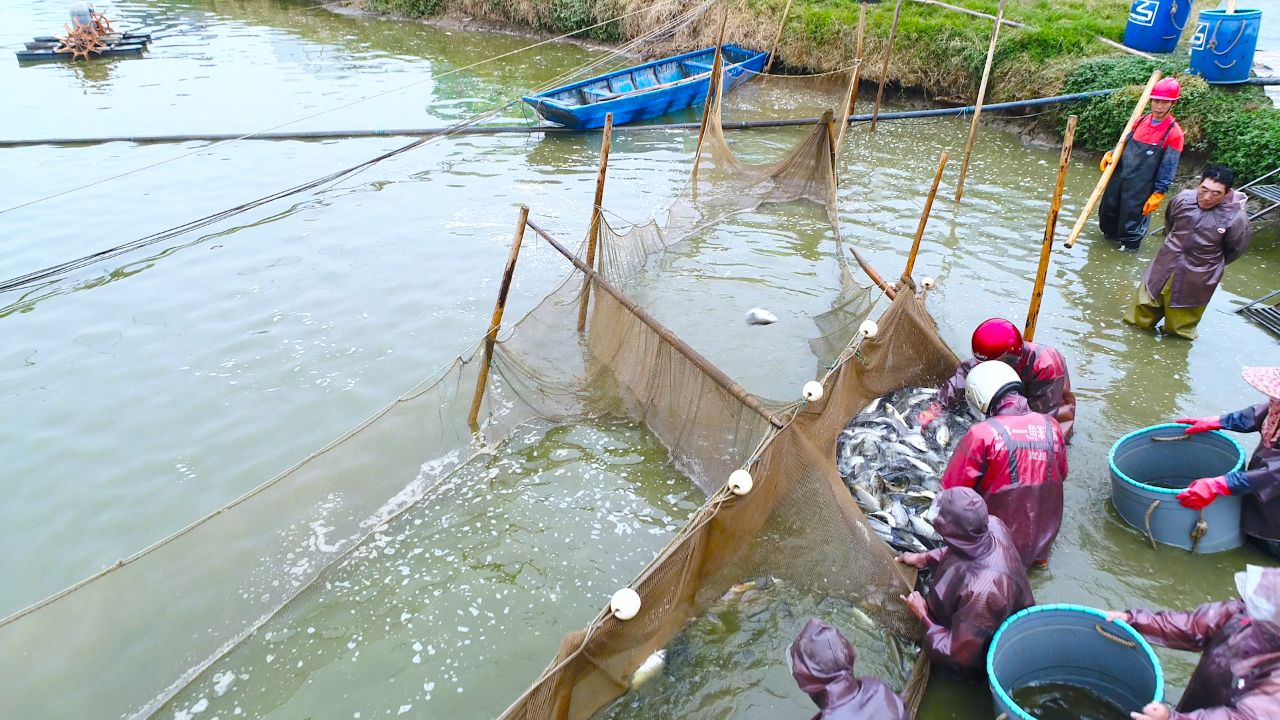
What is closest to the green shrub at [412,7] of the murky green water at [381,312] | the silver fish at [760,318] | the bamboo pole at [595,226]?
the murky green water at [381,312]

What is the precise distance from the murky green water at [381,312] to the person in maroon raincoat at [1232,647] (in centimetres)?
98

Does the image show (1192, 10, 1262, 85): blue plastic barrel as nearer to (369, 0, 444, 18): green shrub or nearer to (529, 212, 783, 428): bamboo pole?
(529, 212, 783, 428): bamboo pole

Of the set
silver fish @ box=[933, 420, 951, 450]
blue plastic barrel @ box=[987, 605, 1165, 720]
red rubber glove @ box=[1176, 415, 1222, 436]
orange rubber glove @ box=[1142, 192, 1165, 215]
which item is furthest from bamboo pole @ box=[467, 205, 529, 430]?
orange rubber glove @ box=[1142, 192, 1165, 215]

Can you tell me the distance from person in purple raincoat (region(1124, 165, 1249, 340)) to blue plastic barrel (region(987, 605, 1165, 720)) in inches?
183

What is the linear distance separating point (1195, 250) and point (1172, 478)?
8.58ft

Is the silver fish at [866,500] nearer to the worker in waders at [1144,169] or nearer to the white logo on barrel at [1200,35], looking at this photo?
the worker in waders at [1144,169]

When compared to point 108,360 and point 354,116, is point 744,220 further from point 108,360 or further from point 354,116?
point 354,116

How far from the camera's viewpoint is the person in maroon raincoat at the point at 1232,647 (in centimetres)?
264

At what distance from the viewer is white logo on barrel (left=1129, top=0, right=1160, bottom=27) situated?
12.0 meters

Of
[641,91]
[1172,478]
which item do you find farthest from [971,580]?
[641,91]

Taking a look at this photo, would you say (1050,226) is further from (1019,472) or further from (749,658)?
(749,658)

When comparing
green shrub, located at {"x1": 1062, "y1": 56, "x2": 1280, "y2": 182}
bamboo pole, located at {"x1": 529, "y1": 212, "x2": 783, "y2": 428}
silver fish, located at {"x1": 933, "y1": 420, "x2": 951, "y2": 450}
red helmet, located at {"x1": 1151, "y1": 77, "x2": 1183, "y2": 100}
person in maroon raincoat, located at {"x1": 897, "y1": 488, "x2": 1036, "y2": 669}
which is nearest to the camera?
person in maroon raincoat, located at {"x1": 897, "y1": 488, "x2": 1036, "y2": 669}

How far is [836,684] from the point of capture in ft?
9.59

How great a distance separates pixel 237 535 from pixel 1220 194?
8.08 m
